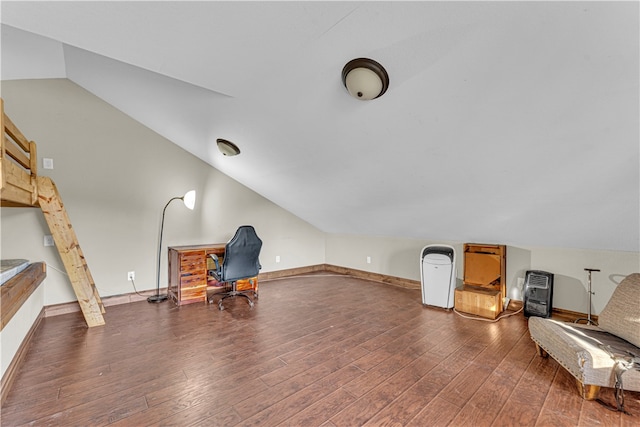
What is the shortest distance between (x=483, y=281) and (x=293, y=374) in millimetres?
2795

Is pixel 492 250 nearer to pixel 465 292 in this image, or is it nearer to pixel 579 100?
pixel 465 292

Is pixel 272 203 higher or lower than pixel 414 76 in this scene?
lower

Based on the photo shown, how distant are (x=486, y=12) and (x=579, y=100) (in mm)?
816

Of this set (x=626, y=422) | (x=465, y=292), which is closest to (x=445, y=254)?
(x=465, y=292)

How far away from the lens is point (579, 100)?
1.66 metres

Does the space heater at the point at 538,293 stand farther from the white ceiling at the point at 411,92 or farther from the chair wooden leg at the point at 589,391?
the chair wooden leg at the point at 589,391

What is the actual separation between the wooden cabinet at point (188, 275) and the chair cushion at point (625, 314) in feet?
14.0

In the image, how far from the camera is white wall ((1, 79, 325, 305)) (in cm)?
330

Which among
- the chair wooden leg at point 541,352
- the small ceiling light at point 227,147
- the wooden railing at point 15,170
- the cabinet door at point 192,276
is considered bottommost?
the chair wooden leg at point 541,352

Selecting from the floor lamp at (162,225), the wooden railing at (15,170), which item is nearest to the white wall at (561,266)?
the floor lamp at (162,225)

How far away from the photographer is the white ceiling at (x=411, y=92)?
1449 millimetres

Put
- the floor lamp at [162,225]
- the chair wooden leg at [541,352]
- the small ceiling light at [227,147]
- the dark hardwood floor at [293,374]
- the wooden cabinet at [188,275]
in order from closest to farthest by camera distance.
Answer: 1. the dark hardwood floor at [293,374]
2. the chair wooden leg at [541,352]
3. the small ceiling light at [227,147]
4. the wooden cabinet at [188,275]
5. the floor lamp at [162,225]

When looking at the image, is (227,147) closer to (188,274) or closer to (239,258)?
(239,258)

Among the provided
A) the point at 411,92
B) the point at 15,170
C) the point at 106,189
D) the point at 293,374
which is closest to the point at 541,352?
the point at 293,374
